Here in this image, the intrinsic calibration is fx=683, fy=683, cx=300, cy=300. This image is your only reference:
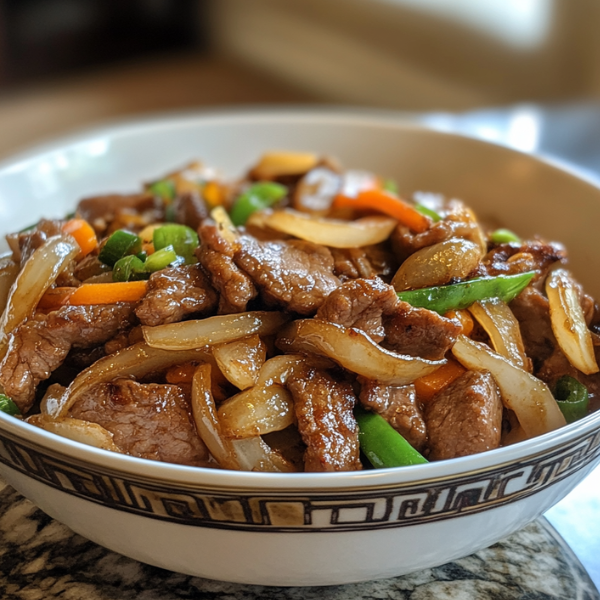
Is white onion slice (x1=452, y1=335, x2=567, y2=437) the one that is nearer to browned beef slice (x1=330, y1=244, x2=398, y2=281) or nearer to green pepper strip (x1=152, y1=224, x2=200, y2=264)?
browned beef slice (x1=330, y1=244, x2=398, y2=281)

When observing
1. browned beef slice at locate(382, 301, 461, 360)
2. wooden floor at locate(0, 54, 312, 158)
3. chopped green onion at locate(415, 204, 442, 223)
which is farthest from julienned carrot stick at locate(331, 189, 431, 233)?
wooden floor at locate(0, 54, 312, 158)

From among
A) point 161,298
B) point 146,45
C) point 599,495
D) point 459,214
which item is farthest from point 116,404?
point 146,45

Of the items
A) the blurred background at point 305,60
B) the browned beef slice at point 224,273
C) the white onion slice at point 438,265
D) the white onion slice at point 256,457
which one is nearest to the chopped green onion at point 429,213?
the white onion slice at point 438,265

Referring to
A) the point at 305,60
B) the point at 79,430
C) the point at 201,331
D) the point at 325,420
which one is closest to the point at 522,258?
the point at 325,420

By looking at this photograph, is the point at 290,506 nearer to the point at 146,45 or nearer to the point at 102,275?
the point at 102,275

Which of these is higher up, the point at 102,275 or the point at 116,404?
the point at 102,275
